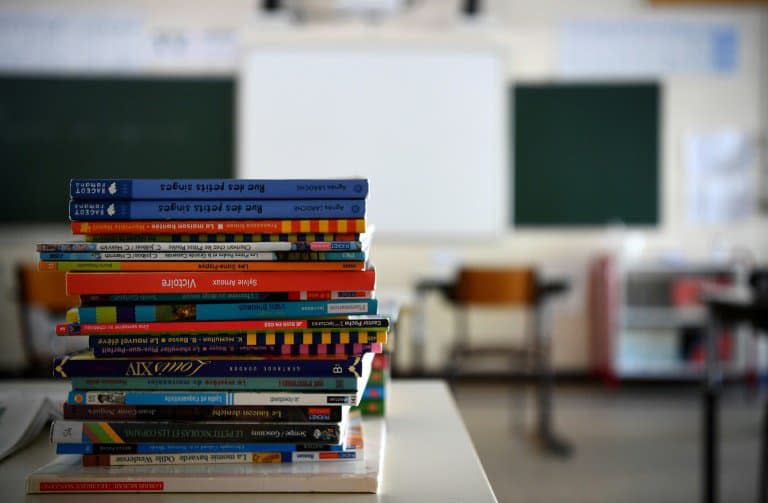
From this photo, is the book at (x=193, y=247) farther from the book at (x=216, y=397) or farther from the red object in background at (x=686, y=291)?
the red object in background at (x=686, y=291)

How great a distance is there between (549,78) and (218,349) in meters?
4.65

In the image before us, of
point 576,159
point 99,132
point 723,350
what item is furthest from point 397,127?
point 723,350

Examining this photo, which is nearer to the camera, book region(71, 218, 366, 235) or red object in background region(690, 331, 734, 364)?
book region(71, 218, 366, 235)

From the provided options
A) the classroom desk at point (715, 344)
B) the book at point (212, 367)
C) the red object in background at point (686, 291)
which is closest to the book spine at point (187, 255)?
the book at point (212, 367)

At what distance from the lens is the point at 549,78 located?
501cm

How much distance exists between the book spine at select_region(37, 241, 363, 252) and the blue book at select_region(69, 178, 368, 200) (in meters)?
0.05

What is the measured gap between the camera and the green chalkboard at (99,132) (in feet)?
16.4

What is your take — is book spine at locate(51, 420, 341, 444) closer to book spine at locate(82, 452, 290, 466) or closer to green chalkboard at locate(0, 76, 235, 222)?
book spine at locate(82, 452, 290, 466)

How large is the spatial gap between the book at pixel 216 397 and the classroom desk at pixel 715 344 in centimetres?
203

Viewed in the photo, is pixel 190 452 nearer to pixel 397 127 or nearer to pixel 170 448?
pixel 170 448

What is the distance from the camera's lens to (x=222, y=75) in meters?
5.01

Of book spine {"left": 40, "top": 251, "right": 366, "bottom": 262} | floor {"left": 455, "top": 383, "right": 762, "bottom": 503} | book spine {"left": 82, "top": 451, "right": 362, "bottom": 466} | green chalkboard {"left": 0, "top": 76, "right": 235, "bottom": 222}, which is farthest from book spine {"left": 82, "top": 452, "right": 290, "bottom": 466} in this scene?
green chalkboard {"left": 0, "top": 76, "right": 235, "bottom": 222}

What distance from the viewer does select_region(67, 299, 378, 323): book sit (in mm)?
785

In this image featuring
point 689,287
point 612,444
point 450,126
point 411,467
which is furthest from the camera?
point 450,126
